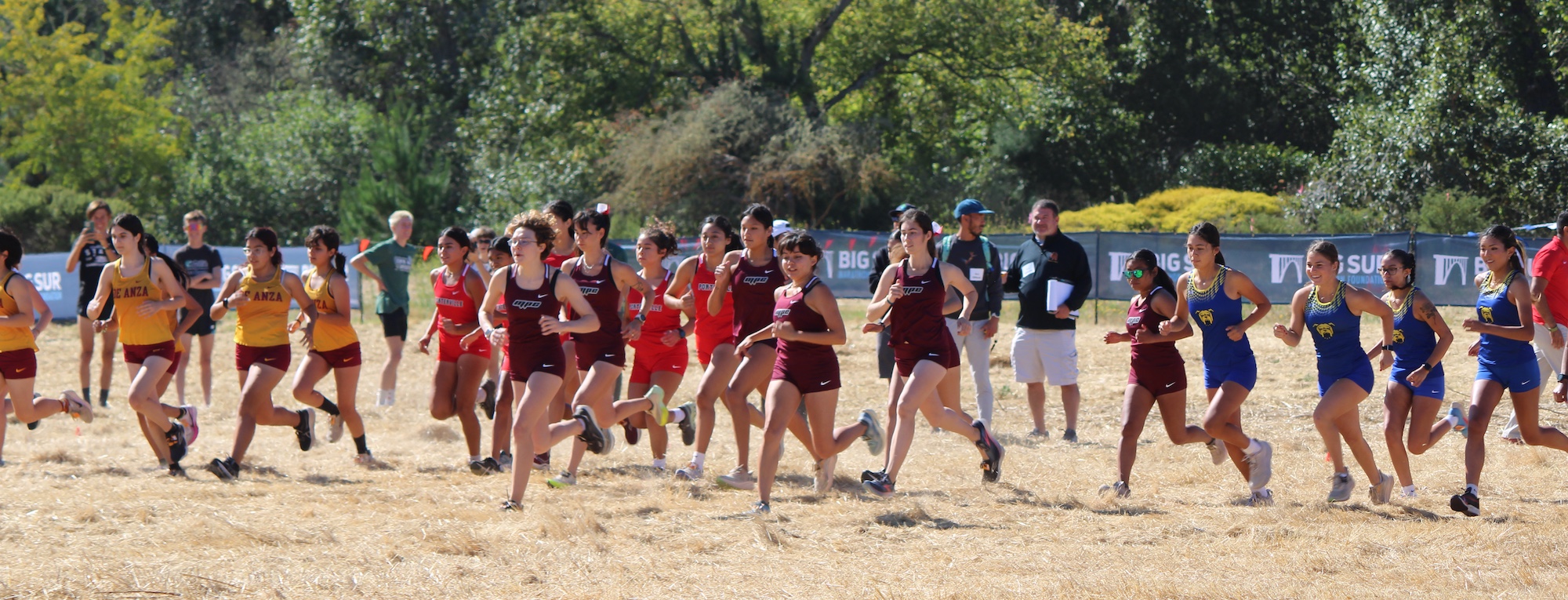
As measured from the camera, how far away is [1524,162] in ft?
72.4

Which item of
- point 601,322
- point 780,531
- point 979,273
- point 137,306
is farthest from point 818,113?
point 780,531

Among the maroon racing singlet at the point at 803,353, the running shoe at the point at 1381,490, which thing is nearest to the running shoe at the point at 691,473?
the maroon racing singlet at the point at 803,353

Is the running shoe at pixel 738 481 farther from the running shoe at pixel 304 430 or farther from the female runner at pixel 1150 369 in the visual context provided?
the running shoe at pixel 304 430

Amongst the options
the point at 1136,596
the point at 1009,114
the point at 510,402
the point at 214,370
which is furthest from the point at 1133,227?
the point at 1136,596

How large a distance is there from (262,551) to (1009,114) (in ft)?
90.2

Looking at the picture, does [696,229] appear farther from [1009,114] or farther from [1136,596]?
[1136,596]

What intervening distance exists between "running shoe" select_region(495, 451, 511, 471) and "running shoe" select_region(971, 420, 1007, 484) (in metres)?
2.88

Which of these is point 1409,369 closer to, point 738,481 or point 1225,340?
point 1225,340

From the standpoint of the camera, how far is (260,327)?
8.30 m

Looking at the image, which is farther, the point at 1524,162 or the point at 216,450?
the point at 1524,162

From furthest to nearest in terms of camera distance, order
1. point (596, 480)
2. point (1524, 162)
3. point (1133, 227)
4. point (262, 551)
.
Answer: point (1133, 227) < point (1524, 162) < point (596, 480) < point (262, 551)

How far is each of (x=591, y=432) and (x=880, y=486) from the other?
60.1 inches

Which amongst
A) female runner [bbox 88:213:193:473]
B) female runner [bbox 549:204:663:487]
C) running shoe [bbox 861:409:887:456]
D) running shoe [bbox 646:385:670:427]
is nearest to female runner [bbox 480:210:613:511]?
female runner [bbox 549:204:663:487]

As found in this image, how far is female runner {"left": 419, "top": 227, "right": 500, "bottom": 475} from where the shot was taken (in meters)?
8.45
